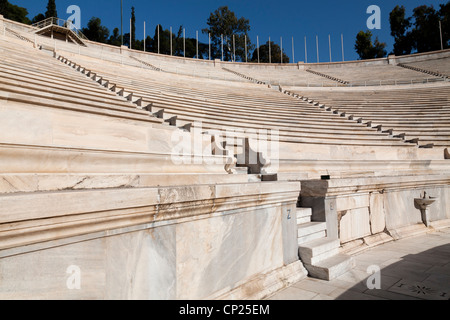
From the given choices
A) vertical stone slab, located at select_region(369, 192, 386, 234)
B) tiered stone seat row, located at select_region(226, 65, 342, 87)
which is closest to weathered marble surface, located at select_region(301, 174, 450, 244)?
vertical stone slab, located at select_region(369, 192, 386, 234)

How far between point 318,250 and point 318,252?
0.02 m

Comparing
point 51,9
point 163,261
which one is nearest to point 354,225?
point 163,261

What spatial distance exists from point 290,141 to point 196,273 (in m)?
6.38

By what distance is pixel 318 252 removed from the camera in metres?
3.49

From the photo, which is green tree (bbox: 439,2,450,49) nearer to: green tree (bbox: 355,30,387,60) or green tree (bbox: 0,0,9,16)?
green tree (bbox: 355,30,387,60)

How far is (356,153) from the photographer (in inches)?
343

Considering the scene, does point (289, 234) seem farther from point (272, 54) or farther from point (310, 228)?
point (272, 54)

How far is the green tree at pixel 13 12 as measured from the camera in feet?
102

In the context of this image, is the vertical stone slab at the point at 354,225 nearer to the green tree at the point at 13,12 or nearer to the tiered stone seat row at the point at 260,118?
the tiered stone seat row at the point at 260,118

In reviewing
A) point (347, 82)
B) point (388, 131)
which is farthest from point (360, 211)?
point (347, 82)

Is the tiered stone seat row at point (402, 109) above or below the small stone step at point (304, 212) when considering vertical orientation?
above

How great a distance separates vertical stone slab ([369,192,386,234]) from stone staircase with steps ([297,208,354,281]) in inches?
56.4

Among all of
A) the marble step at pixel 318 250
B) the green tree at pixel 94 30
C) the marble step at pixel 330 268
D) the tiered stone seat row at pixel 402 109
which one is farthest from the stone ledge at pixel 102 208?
the green tree at pixel 94 30

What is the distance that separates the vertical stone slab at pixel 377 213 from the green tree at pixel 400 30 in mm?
44556
